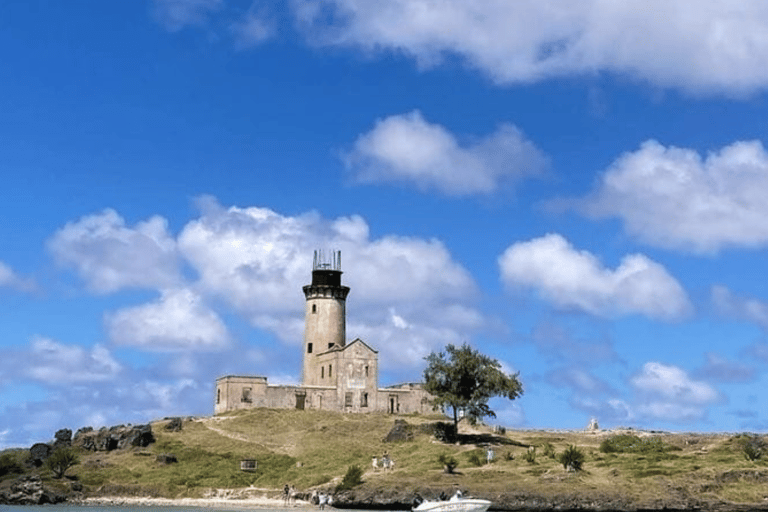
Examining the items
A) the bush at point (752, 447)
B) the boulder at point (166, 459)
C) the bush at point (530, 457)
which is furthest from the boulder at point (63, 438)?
the bush at point (752, 447)

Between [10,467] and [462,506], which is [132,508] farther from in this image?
[462,506]

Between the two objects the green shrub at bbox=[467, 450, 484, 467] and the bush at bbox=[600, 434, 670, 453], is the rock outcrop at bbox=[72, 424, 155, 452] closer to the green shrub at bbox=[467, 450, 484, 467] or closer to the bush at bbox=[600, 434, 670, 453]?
the green shrub at bbox=[467, 450, 484, 467]

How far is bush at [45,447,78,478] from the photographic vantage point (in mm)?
73438

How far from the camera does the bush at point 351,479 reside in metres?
A: 64.2

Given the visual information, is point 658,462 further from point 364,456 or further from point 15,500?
point 15,500

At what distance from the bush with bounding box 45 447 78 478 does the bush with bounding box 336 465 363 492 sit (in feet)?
69.6

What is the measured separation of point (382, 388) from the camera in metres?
103

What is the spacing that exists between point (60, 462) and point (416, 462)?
25233 mm

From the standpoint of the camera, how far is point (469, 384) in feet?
271

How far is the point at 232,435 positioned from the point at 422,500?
31.3 metres

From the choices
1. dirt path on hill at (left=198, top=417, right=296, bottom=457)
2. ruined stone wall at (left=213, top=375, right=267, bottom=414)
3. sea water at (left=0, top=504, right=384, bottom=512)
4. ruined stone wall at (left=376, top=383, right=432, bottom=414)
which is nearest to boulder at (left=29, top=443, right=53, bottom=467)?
sea water at (left=0, top=504, right=384, bottom=512)

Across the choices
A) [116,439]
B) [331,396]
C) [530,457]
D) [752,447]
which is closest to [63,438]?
[116,439]

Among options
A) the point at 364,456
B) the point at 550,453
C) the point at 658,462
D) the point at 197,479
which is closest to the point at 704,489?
the point at 658,462

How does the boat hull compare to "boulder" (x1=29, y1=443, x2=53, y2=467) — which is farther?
"boulder" (x1=29, y1=443, x2=53, y2=467)
